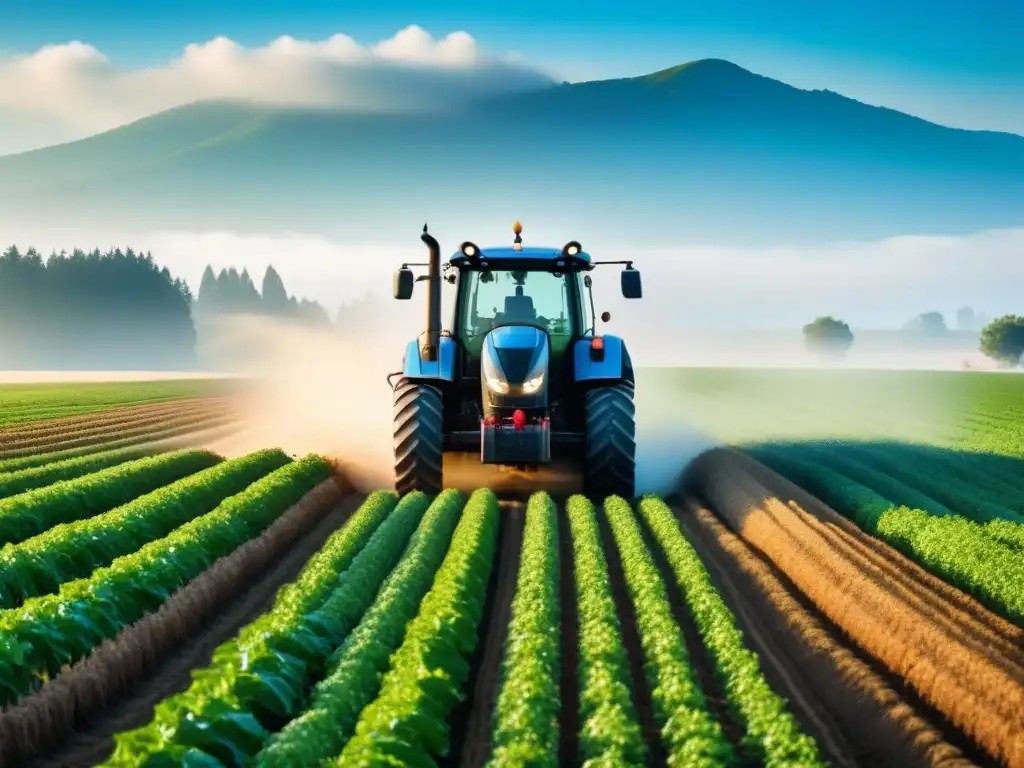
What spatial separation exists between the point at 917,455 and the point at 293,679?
16287 mm

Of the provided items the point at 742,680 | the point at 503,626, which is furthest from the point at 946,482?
the point at 742,680

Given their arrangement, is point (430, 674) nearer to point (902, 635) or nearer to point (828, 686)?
point (828, 686)

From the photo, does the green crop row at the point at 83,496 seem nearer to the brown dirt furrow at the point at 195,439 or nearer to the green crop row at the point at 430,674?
the brown dirt furrow at the point at 195,439

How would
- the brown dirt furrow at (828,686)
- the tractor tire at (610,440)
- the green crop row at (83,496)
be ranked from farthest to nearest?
the tractor tire at (610,440), the green crop row at (83,496), the brown dirt furrow at (828,686)

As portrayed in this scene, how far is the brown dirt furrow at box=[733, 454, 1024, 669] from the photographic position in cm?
806

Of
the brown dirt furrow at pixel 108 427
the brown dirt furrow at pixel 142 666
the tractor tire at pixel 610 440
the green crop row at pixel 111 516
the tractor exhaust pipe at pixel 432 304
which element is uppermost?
the tractor exhaust pipe at pixel 432 304

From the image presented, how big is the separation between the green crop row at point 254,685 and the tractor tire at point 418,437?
441 cm

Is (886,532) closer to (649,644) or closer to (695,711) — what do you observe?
(649,644)

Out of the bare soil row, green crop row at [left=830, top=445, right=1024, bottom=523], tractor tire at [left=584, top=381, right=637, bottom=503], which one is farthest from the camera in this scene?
the bare soil row

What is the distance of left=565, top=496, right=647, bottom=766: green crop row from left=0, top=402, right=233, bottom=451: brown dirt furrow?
51.3ft

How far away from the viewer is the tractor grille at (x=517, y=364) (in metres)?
13.0

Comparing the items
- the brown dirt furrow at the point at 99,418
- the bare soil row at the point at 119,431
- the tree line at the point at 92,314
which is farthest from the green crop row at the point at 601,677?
the tree line at the point at 92,314

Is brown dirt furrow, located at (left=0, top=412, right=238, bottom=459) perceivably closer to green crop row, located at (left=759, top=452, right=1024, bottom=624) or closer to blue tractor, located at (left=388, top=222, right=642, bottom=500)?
blue tractor, located at (left=388, top=222, right=642, bottom=500)

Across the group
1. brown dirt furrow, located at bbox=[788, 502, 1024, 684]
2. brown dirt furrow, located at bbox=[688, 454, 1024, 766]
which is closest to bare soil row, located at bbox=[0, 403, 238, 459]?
brown dirt furrow, located at bbox=[688, 454, 1024, 766]
